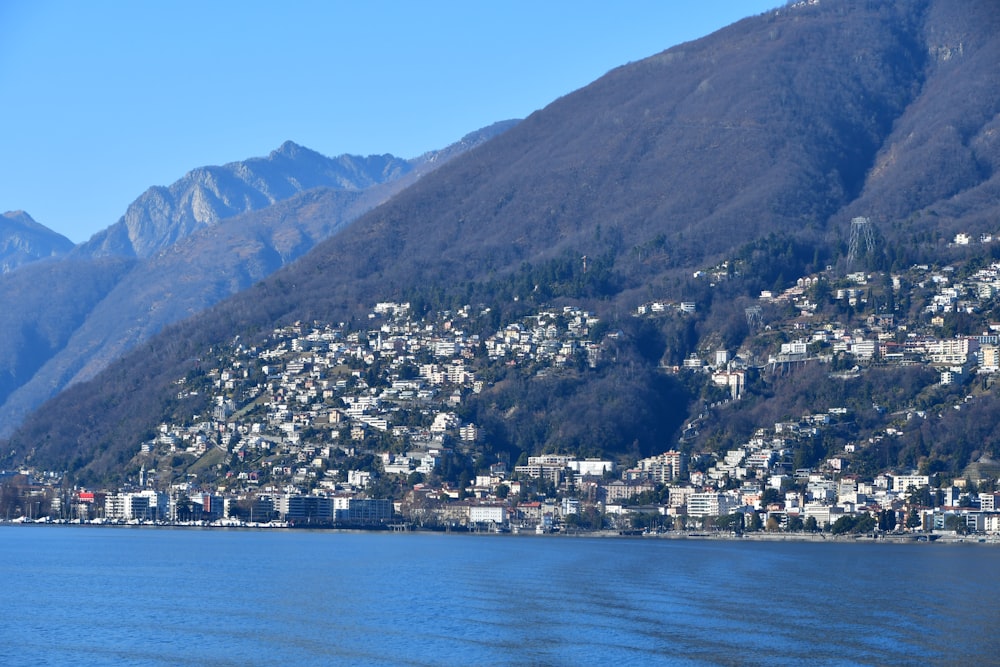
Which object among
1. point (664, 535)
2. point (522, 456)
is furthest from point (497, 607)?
point (522, 456)

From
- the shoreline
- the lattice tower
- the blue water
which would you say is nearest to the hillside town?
the shoreline

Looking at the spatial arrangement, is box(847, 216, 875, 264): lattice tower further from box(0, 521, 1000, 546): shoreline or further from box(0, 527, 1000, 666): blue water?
box(0, 527, 1000, 666): blue water

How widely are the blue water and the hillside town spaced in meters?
29.8

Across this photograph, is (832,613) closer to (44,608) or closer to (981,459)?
(44,608)

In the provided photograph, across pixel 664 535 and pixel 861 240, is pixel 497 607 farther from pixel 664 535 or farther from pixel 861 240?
pixel 861 240

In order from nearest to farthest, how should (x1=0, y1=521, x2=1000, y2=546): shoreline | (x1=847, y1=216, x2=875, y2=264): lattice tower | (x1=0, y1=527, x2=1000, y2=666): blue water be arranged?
(x1=0, y1=527, x2=1000, y2=666): blue water < (x1=0, y1=521, x2=1000, y2=546): shoreline < (x1=847, y1=216, x2=875, y2=264): lattice tower

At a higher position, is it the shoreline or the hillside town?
the hillside town

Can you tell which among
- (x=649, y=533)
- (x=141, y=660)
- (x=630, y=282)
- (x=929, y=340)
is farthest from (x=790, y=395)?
(x=141, y=660)

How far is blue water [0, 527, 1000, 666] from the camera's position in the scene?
51.8 metres

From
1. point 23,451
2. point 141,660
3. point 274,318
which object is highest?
point 274,318

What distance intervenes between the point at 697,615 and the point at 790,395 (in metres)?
83.4

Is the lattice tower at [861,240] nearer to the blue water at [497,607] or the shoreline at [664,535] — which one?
the shoreline at [664,535]

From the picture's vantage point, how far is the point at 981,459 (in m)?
124

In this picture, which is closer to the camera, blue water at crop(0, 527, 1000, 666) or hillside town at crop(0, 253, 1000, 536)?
blue water at crop(0, 527, 1000, 666)
